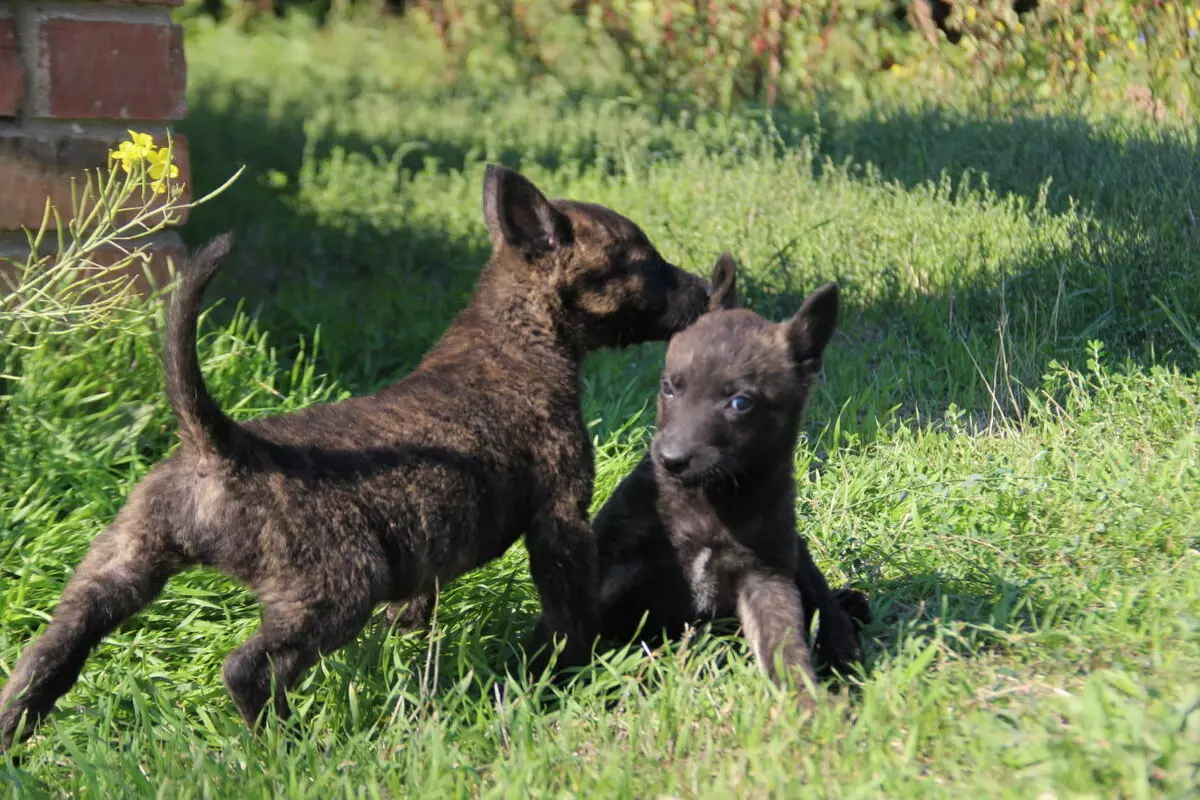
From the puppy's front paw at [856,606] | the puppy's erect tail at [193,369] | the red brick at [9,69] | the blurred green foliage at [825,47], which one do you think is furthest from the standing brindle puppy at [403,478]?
the blurred green foliage at [825,47]

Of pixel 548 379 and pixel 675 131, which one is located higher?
pixel 548 379

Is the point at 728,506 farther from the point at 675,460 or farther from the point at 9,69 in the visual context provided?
the point at 9,69

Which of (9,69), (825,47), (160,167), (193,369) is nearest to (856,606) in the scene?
(193,369)

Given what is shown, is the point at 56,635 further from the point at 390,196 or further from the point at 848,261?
the point at 390,196

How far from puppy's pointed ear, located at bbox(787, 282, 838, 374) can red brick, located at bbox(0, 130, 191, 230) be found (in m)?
2.41

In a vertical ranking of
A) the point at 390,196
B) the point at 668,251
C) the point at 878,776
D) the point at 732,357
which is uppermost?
the point at 732,357

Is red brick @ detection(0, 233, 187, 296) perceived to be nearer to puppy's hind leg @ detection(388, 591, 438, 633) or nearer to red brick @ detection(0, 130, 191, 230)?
red brick @ detection(0, 130, 191, 230)

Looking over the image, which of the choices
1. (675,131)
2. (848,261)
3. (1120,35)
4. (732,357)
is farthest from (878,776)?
(1120,35)

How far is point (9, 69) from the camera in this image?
4.63 meters

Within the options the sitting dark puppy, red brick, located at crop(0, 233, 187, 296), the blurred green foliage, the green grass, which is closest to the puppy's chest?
the sitting dark puppy

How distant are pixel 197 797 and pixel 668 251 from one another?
166 inches

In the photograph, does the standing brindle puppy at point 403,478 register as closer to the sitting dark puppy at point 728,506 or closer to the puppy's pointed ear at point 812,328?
the sitting dark puppy at point 728,506

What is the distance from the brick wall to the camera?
4660 millimetres

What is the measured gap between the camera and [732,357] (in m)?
3.60
